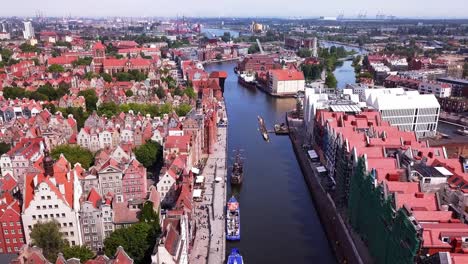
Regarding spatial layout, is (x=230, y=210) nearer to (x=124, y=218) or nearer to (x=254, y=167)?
(x=124, y=218)

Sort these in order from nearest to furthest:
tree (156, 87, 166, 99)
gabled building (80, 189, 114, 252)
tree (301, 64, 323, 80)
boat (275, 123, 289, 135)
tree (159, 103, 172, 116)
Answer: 1. gabled building (80, 189, 114, 252)
2. boat (275, 123, 289, 135)
3. tree (159, 103, 172, 116)
4. tree (156, 87, 166, 99)
5. tree (301, 64, 323, 80)

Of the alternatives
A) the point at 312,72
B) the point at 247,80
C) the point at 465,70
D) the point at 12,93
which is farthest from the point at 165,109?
the point at 465,70

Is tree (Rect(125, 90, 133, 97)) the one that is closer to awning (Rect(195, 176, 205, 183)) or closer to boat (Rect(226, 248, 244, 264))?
awning (Rect(195, 176, 205, 183))

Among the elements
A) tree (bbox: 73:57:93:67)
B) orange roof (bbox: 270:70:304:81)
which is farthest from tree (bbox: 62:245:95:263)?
tree (bbox: 73:57:93:67)

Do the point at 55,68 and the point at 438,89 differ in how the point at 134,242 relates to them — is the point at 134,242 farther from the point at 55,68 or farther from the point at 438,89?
the point at 55,68

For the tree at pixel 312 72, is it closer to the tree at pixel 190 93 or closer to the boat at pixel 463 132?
the tree at pixel 190 93
